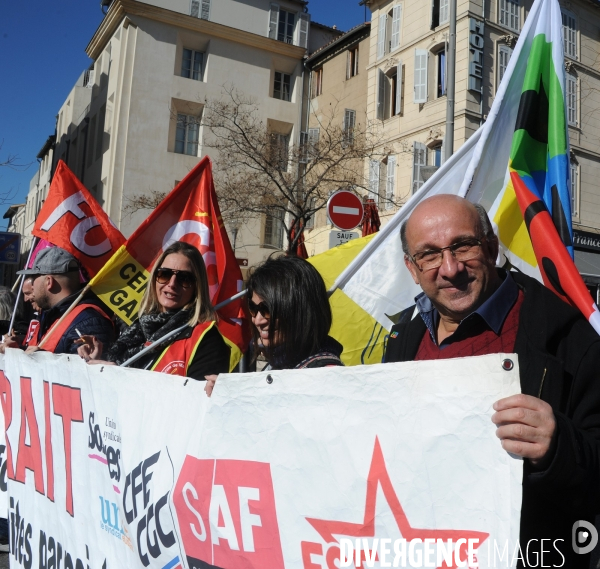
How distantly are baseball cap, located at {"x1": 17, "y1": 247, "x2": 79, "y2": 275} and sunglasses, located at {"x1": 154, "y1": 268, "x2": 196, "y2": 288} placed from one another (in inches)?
39.4

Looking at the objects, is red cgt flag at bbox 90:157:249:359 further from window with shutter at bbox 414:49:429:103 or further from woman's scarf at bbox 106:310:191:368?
window with shutter at bbox 414:49:429:103

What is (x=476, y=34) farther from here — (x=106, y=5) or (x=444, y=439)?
(x=444, y=439)

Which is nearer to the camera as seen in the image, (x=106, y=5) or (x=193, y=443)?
(x=193, y=443)

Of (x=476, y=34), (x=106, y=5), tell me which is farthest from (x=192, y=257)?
(x=106, y=5)

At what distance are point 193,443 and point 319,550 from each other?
0.58 meters

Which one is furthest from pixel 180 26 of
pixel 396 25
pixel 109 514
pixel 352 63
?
pixel 109 514

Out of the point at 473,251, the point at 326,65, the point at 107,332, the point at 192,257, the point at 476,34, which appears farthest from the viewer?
the point at 326,65

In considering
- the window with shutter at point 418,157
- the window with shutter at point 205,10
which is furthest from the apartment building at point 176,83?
the window with shutter at point 418,157

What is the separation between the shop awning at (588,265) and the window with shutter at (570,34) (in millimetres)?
6896

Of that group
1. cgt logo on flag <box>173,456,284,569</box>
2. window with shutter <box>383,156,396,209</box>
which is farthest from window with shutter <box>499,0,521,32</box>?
cgt logo on flag <box>173,456,284,569</box>

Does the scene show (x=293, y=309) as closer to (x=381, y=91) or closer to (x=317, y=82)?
(x=381, y=91)

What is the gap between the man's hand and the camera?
1.35 metres

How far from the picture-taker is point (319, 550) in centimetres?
168

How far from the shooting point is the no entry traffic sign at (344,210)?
332 inches
